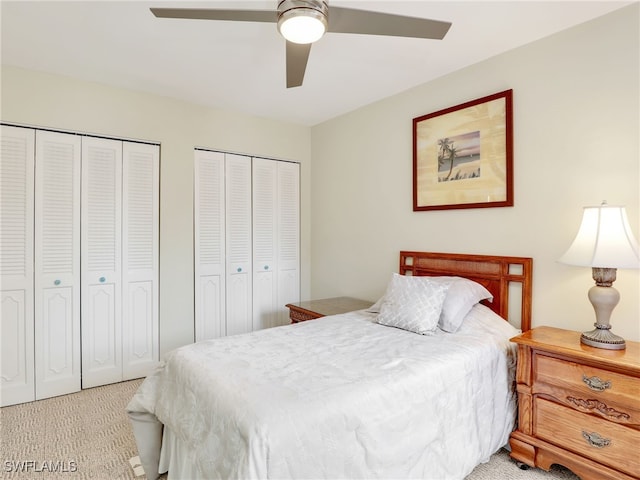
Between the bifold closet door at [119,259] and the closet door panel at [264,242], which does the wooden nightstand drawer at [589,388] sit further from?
the bifold closet door at [119,259]

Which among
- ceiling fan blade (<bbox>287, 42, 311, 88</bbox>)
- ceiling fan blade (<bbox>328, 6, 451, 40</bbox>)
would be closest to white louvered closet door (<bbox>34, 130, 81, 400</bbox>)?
ceiling fan blade (<bbox>287, 42, 311, 88</bbox>)

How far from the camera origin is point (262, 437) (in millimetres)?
1246

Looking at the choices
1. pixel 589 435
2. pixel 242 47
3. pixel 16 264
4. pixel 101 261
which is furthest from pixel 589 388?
pixel 16 264

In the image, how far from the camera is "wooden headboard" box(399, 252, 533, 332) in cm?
240

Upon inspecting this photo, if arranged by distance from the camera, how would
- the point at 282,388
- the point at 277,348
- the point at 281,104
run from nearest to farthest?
the point at 282,388 < the point at 277,348 < the point at 281,104

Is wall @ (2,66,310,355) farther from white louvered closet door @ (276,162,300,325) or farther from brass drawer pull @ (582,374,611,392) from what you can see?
brass drawer pull @ (582,374,611,392)

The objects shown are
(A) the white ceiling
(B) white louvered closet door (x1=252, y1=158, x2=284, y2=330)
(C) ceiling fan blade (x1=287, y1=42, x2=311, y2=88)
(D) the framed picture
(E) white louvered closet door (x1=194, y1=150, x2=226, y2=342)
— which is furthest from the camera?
(B) white louvered closet door (x1=252, y1=158, x2=284, y2=330)

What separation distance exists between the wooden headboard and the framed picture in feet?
1.29

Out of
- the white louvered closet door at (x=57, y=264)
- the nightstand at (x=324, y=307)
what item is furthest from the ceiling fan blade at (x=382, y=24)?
the white louvered closet door at (x=57, y=264)

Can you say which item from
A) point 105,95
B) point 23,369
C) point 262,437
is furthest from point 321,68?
point 23,369

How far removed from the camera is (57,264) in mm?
2932

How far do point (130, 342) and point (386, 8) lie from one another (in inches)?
128

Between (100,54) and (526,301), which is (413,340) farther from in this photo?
(100,54)

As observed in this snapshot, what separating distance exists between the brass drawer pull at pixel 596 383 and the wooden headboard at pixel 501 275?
62 cm
